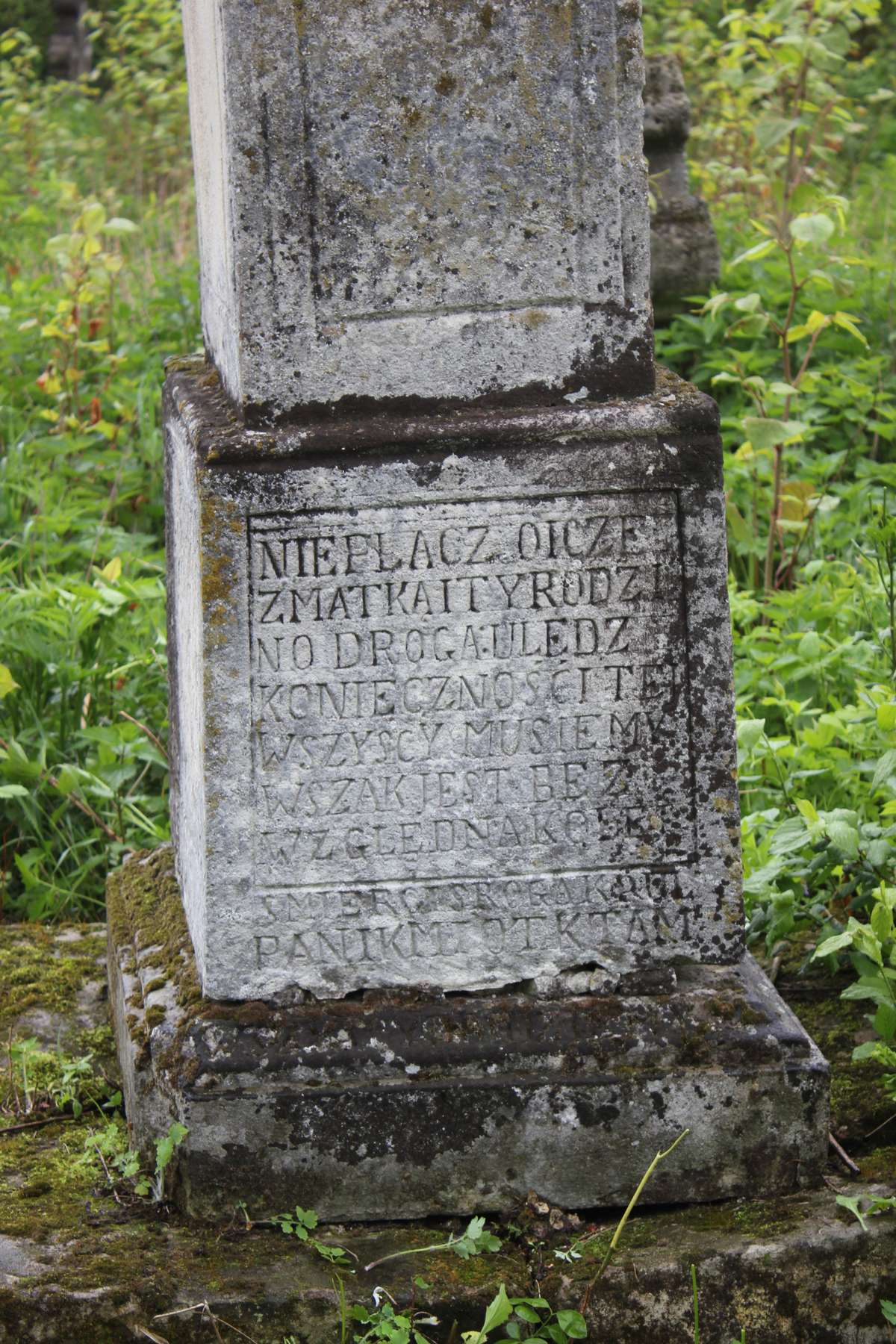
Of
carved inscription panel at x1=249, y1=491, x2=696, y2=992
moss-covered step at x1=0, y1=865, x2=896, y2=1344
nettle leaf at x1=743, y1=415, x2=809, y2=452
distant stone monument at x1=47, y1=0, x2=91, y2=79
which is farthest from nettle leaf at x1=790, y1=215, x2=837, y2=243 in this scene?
distant stone monument at x1=47, y1=0, x2=91, y2=79

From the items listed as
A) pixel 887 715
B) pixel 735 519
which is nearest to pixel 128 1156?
pixel 887 715

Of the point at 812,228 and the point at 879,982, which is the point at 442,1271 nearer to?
the point at 879,982

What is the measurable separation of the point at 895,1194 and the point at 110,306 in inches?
172

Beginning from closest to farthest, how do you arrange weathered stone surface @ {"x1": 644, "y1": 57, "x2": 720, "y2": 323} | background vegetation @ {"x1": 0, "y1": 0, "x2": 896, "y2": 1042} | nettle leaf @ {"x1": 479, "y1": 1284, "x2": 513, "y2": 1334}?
1. nettle leaf @ {"x1": 479, "y1": 1284, "x2": 513, "y2": 1334}
2. background vegetation @ {"x1": 0, "y1": 0, "x2": 896, "y2": 1042}
3. weathered stone surface @ {"x1": 644, "y1": 57, "x2": 720, "y2": 323}

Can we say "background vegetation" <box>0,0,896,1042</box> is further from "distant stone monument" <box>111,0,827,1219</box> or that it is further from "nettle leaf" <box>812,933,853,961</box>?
"distant stone monument" <box>111,0,827,1219</box>

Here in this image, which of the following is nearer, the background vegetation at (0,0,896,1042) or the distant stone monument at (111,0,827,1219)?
the distant stone monument at (111,0,827,1219)

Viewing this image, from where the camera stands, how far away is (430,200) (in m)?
2.16

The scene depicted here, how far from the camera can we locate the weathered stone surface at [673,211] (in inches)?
228

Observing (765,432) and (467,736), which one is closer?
(467,736)

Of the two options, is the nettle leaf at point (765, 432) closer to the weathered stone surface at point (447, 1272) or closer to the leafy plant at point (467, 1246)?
the weathered stone surface at point (447, 1272)

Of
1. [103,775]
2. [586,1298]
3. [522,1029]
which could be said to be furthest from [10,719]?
[586,1298]

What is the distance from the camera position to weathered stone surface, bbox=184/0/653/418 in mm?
2115

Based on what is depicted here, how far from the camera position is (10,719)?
Answer: 373 cm

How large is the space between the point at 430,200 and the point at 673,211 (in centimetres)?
395
